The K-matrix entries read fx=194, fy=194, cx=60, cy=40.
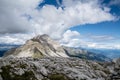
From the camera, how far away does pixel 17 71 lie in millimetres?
48625

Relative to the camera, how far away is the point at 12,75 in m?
45.6

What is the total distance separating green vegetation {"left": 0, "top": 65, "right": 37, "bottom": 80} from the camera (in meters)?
44.4

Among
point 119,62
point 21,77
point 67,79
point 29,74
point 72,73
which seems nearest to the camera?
point 21,77

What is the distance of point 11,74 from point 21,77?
8.50 feet

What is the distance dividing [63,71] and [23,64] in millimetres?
11741

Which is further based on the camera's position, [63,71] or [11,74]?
[63,71]

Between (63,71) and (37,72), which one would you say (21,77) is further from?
(63,71)

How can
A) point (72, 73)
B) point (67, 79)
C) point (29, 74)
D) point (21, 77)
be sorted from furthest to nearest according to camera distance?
1. point (72, 73)
2. point (67, 79)
3. point (29, 74)
4. point (21, 77)

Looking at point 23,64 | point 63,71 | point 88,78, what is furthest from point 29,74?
point 88,78

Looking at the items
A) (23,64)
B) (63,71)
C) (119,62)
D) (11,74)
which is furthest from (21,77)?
(119,62)

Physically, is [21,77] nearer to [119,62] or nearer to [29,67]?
[29,67]

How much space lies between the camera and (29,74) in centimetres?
4844

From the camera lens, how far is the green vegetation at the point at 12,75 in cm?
4441

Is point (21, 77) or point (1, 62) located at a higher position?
point (1, 62)
